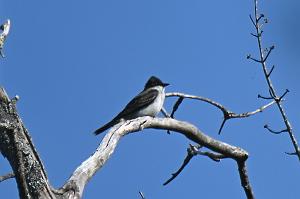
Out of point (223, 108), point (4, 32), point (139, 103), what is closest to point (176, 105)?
point (223, 108)

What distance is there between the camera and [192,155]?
22.8 feet

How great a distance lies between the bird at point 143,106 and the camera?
1077cm

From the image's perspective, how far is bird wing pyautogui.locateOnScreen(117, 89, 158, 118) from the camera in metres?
11.2

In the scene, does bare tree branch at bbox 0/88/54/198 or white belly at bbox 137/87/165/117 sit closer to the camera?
bare tree branch at bbox 0/88/54/198

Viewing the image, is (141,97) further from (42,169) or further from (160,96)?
(42,169)

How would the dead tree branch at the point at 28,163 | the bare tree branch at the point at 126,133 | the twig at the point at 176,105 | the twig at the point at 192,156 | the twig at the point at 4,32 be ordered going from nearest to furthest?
the dead tree branch at the point at 28,163 → the bare tree branch at the point at 126,133 → the twig at the point at 4,32 → the twig at the point at 192,156 → the twig at the point at 176,105

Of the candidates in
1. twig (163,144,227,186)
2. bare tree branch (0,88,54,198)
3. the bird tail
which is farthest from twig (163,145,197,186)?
the bird tail

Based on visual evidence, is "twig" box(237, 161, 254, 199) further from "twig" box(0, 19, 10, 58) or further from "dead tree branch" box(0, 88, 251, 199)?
"twig" box(0, 19, 10, 58)

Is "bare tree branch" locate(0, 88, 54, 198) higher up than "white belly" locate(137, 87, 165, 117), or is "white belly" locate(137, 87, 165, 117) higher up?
"white belly" locate(137, 87, 165, 117)

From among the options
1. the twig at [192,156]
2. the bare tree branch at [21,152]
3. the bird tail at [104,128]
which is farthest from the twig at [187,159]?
the bird tail at [104,128]

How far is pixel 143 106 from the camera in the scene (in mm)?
11227

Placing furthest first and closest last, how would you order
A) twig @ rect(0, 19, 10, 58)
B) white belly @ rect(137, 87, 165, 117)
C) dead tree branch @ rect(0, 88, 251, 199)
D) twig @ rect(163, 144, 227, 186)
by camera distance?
1. white belly @ rect(137, 87, 165, 117)
2. twig @ rect(163, 144, 227, 186)
3. twig @ rect(0, 19, 10, 58)
4. dead tree branch @ rect(0, 88, 251, 199)

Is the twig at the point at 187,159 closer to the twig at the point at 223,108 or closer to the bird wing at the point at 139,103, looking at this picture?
the twig at the point at 223,108

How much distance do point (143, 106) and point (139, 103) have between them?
7.2 inches
